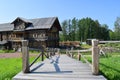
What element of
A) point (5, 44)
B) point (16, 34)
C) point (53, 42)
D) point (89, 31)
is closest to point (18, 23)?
point (16, 34)

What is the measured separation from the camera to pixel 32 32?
4609 centimetres

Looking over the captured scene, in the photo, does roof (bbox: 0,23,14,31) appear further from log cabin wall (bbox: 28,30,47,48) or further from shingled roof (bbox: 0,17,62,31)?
log cabin wall (bbox: 28,30,47,48)

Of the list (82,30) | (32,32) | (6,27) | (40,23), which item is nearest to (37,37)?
(32,32)

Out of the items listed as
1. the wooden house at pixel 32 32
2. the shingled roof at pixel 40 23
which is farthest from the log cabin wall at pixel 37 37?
the shingled roof at pixel 40 23

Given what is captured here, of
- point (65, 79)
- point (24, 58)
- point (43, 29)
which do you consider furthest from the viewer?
point (43, 29)

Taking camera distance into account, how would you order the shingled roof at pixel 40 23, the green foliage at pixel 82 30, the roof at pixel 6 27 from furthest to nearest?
the green foliage at pixel 82 30
the roof at pixel 6 27
the shingled roof at pixel 40 23

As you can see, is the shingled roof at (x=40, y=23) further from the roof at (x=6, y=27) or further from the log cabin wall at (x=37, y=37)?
the log cabin wall at (x=37, y=37)

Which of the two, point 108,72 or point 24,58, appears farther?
point 108,72

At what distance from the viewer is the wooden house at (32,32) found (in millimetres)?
44406

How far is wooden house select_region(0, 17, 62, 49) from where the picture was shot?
4441 centimetres

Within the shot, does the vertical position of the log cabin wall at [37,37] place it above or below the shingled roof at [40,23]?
below

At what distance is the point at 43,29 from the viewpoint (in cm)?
4412

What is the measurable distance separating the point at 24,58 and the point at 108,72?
375cm

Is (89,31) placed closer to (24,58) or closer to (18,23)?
(18,23)
